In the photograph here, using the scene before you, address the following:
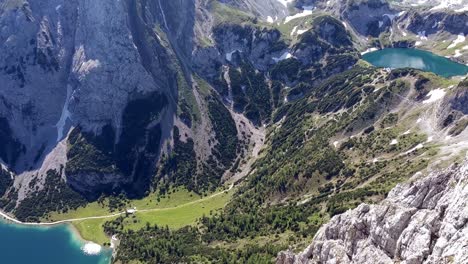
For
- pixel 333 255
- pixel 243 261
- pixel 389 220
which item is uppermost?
pixel 389 220

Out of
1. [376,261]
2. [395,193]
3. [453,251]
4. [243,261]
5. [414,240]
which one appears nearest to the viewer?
[453,251]

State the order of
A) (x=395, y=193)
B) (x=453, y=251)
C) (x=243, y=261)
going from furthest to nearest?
(x=243, y=261), (x=395, y=193), (x=453, y=251)

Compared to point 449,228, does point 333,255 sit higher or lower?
lower

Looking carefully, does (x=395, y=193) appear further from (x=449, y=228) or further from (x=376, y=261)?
(x=449, y=228)

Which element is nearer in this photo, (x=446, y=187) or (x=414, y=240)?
(x=414, y=240)

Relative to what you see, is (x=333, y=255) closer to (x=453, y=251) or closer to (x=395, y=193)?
(x=395, y=193)

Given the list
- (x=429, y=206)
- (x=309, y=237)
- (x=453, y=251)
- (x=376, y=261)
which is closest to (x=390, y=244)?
(x=376, y=261)
